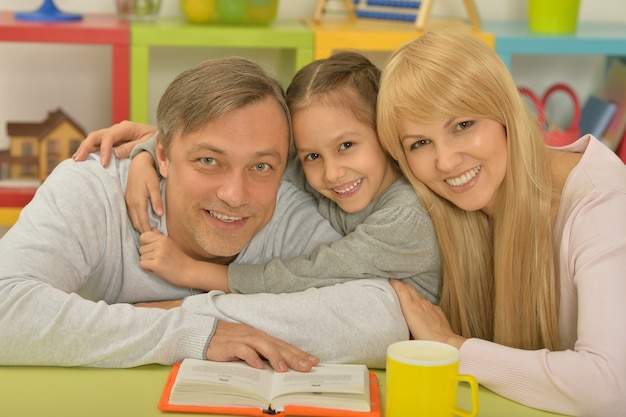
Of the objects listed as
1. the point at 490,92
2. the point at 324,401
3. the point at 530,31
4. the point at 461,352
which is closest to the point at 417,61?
the point at 490,92

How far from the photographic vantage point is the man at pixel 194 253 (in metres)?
1.45

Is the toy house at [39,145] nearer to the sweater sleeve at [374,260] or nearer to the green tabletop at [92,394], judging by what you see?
the sweater sleeve at [374,260]

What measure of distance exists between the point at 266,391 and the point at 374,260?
15.4 inches

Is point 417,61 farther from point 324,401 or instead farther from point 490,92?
point 324,401

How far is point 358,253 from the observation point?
165 centimetres

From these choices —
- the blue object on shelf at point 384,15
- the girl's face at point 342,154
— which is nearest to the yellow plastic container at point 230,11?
the blue object on shelf at point 384,15

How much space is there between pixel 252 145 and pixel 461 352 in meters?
0.52

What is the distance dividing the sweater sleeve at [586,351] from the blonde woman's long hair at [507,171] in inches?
3.8

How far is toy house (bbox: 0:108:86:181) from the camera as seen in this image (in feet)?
9.53

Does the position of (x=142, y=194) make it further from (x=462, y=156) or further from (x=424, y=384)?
(x=424, y=384)

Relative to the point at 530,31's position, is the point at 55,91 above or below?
below

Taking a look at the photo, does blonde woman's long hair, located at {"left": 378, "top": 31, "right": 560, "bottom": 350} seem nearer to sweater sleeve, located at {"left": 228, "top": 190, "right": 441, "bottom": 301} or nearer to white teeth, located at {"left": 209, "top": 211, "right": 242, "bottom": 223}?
sweater sleeve, located at {"left": 228, "top": 190, "right": 441, "bottom": 301}

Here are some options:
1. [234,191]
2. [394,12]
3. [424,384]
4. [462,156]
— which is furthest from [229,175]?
[394,12]

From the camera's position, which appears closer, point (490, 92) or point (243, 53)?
point (490, 92)
